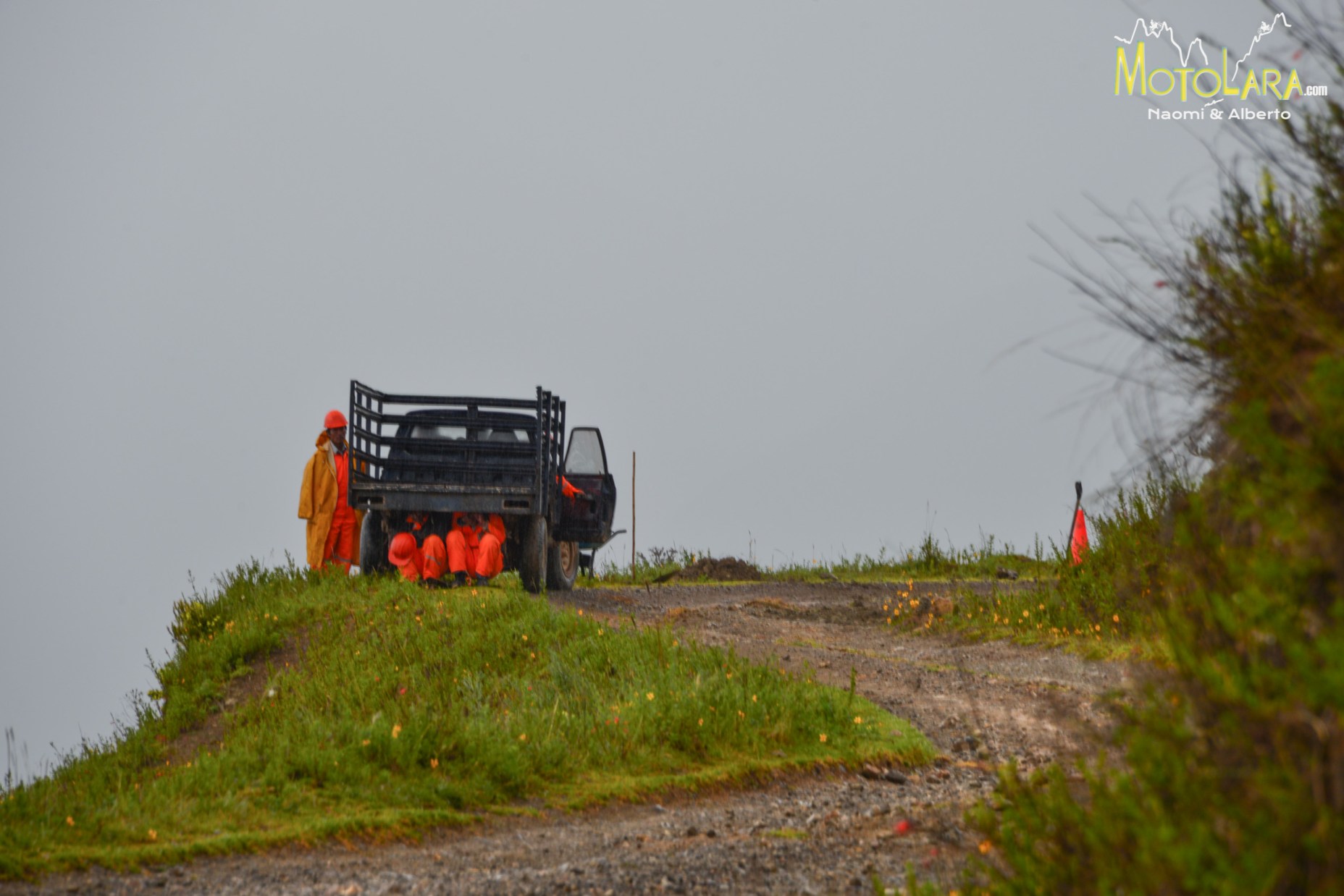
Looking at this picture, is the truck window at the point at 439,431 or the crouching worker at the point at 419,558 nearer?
the crouching worker at the point at 419,558

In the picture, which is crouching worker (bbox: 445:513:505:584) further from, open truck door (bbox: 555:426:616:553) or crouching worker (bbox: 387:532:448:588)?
open truck door (bbox: 555:426:616:553)

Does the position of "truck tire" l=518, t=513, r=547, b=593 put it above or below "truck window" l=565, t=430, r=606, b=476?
below

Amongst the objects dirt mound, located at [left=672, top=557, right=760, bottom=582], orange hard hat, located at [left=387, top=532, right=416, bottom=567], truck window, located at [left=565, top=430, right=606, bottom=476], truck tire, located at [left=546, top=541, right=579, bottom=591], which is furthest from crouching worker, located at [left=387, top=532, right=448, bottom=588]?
dirt mound, located at [left=672, top=557, right=760, bottom=582]

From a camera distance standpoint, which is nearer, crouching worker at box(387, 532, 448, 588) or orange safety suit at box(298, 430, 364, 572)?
crouching worker at box(387, 532, 448, 588)

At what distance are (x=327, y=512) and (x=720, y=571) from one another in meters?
7.90

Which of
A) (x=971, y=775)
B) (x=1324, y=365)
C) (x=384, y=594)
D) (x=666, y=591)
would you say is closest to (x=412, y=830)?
(x=971, y=775)

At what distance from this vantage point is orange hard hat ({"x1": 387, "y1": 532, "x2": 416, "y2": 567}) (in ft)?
46.7

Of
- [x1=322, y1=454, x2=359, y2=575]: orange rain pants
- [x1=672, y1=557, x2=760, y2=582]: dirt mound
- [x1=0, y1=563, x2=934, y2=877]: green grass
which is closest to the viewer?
[x1=0, y1=563, x2=934, y2=877]: green grass

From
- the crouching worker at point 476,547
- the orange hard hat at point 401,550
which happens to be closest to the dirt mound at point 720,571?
the crouching worker at point 476,547

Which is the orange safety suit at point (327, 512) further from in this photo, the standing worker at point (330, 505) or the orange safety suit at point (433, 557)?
the orange safety suit at point (433, 557)

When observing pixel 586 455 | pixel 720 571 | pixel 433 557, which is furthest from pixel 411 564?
pixel 720 571

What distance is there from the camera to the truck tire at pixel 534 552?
1432cm

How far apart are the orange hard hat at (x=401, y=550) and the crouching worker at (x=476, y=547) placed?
47 centimetres

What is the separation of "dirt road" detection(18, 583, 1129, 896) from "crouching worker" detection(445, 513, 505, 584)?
5607 mm
